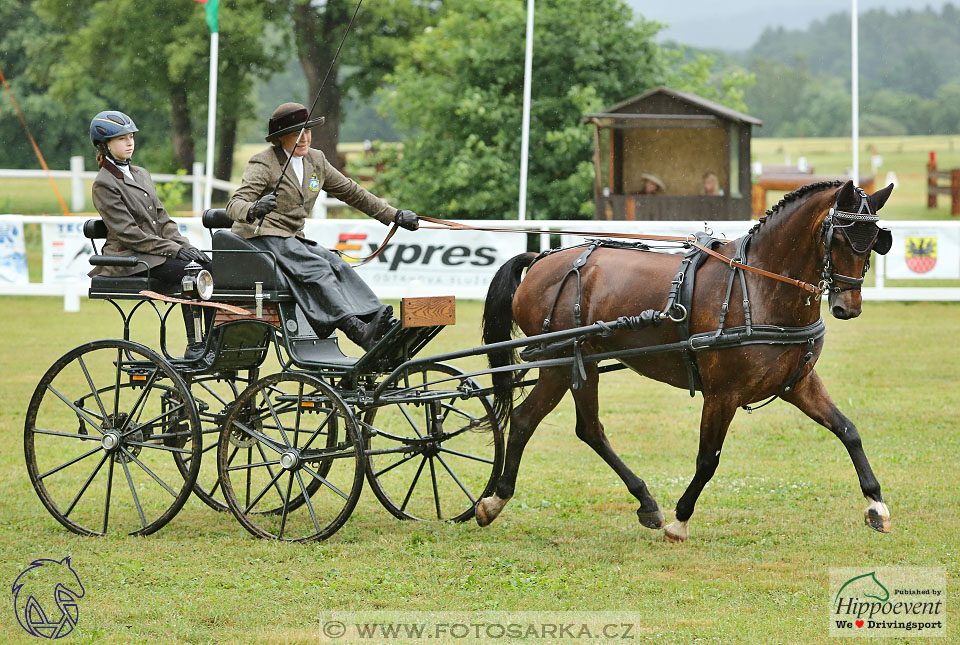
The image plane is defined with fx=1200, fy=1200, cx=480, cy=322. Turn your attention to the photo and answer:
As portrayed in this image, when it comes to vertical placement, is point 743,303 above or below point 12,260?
below

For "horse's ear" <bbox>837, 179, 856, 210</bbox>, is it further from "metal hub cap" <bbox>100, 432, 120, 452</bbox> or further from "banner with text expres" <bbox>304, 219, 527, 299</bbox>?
"banner with text expres" <bbox>304, 219, 527, 299</bbox>

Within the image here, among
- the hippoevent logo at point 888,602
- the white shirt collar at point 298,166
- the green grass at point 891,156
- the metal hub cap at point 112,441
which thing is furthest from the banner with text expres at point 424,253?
the green grass at point 891,156

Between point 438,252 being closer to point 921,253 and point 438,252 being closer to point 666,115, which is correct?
point 921,253

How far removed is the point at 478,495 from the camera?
23.2 feet

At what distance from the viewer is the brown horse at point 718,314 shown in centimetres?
553

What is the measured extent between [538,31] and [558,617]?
54.9 feet

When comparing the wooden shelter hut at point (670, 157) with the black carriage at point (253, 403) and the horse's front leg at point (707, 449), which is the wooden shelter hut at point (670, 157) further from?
the horse's front leg at point (707, 449)

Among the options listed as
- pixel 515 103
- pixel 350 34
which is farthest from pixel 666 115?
pixel 350 34

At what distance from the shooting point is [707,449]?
5852mm

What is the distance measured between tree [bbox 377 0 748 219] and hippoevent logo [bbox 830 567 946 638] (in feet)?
47.4

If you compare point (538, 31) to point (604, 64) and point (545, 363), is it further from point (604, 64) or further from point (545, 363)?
point (545, 363)

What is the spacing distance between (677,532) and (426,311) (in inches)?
65.4

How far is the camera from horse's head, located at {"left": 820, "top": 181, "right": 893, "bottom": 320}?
541 cm

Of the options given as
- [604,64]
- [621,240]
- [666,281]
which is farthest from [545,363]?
[604,64]
